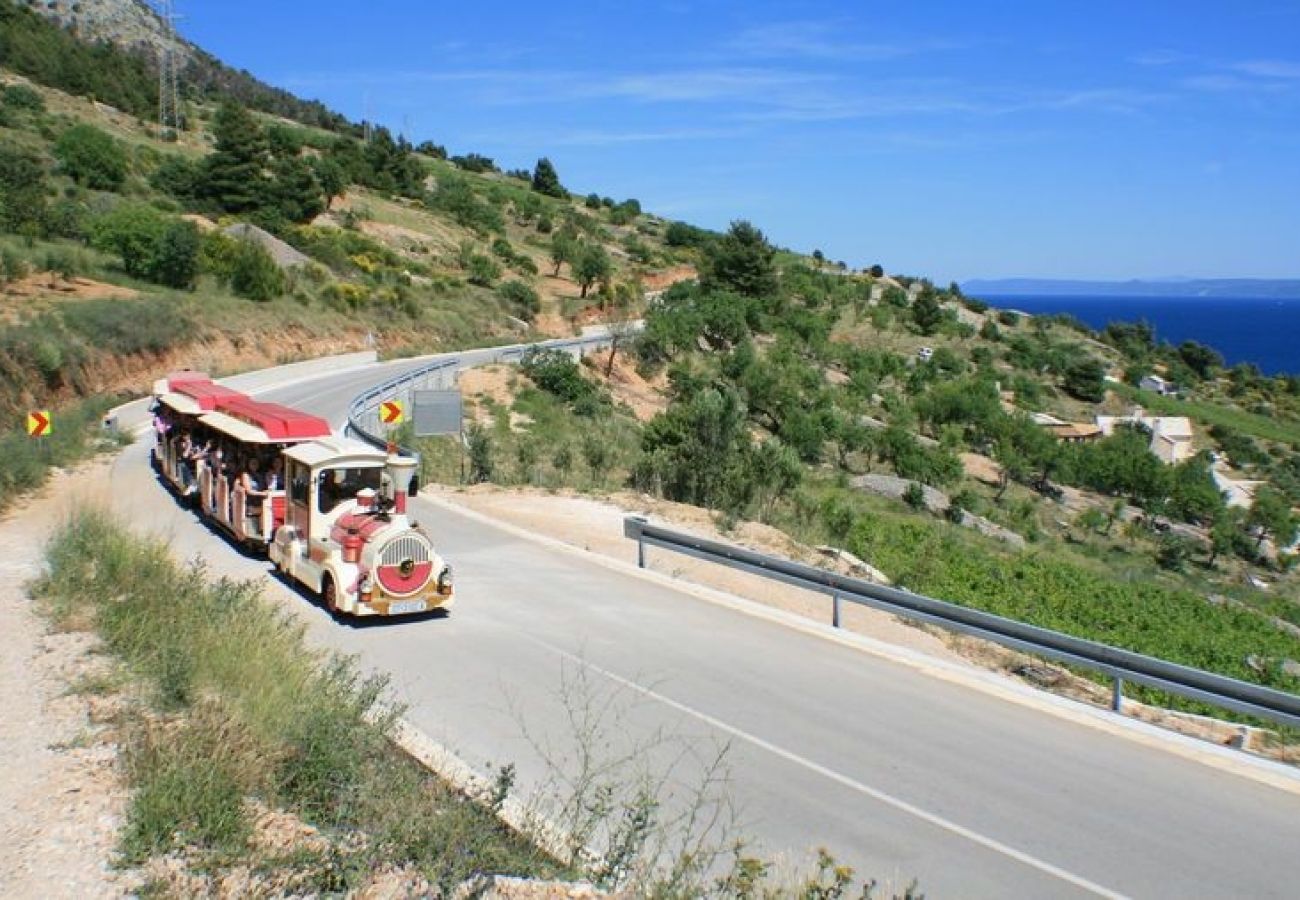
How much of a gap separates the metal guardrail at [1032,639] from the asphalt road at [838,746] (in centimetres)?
67

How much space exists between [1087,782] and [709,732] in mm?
3081

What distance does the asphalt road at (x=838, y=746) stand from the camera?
741cm

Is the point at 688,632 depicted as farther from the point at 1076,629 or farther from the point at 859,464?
the point at 859,464

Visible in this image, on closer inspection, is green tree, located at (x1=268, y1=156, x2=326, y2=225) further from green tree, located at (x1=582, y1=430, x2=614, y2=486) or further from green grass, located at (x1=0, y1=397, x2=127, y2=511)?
green tree, located at (x1=582, y1=430, x2=614, y2=486)

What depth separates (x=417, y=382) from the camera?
3744cm

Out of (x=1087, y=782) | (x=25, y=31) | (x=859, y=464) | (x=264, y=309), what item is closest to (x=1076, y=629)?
(x=1087, y=782)

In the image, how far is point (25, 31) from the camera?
9550cm

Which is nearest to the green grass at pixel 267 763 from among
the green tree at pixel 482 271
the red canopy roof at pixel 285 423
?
the red canopy roof at pixel 285 423

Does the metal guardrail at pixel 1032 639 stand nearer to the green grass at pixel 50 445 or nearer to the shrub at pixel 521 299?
the green grass at pixel 50 445

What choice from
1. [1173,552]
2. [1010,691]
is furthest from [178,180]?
[1010,691]

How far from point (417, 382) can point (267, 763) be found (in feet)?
102

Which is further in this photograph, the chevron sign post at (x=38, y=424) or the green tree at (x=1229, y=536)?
the green tree at (x=1229, y=536)

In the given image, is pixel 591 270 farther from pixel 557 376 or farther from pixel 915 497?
pixel 915 497

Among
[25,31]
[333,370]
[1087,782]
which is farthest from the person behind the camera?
[25,31]
